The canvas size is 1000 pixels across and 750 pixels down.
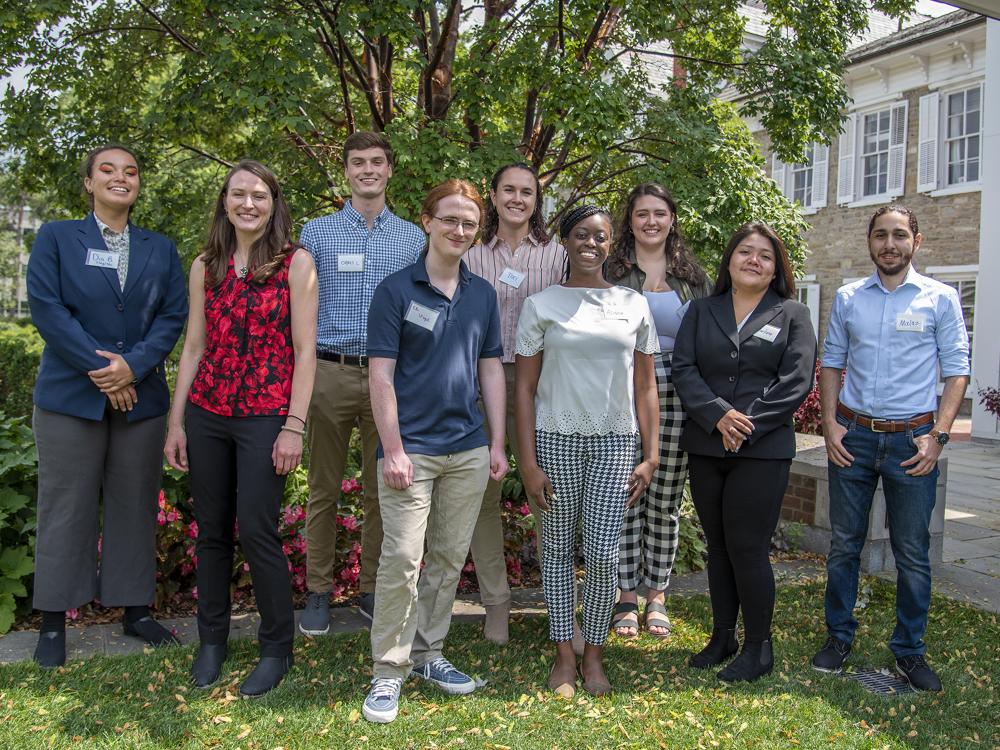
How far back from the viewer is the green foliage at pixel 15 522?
13.8 feet

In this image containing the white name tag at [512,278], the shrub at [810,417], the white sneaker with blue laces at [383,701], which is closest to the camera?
the white sneaker with blue laces at [383,701]

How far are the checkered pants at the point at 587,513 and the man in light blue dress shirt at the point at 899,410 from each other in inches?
42.3

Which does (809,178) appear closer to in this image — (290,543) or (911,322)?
(911,322)

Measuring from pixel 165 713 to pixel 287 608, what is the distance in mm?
594

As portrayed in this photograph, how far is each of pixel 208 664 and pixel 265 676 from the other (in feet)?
0.88

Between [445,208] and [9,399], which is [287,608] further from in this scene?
[9,399]

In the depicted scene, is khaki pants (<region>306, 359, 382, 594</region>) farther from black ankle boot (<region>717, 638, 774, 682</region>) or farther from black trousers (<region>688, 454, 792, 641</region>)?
black ankle boot (<region>717, 638, 774, 682</region>)

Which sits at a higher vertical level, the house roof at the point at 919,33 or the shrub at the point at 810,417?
the house roof at the point at 919,33

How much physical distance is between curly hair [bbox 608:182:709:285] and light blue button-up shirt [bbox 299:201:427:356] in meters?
1.07

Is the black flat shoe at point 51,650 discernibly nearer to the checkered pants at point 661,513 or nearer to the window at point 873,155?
the checkered pants at point 661,513

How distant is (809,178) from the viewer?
17984mm

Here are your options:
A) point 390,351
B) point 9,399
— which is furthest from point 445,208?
point 9,399

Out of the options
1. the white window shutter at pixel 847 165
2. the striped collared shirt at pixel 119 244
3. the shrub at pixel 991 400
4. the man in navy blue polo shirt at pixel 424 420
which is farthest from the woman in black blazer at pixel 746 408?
the white window shutter at pixel 847 165

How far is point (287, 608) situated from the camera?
11.9 feet
